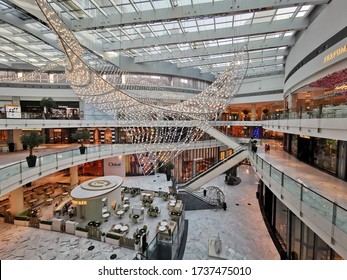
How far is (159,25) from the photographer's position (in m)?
11.1

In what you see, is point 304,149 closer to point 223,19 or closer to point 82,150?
point 223,19

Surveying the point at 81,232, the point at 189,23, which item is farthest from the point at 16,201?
the point at 189,23

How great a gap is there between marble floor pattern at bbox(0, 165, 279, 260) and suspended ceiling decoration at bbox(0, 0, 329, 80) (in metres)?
8.59

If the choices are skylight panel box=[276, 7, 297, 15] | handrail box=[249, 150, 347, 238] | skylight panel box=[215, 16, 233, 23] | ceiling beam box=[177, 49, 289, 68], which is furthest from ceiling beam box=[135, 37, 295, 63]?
handrail box=[249, 150, 347, 238]

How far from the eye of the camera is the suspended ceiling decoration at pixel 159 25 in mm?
8031

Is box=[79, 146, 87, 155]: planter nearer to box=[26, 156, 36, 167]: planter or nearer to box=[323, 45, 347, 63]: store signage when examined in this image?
box=[26, 156, 36, 167]: planter

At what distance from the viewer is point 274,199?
1047 cm

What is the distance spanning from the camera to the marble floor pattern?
6996mm

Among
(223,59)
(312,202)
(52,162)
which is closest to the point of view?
(312,202)

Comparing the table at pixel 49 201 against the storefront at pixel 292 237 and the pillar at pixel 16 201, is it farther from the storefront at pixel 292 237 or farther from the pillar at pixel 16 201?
the storefront at pixel 292 237

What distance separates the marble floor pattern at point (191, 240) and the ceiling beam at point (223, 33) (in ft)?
31.5

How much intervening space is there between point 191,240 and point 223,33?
10.5 metres

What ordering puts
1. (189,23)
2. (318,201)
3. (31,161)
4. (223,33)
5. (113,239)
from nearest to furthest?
(318,201)
(113,239)
(31,161)
(223,33)
(189,23)
